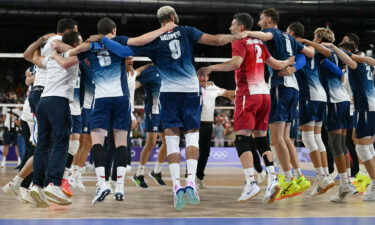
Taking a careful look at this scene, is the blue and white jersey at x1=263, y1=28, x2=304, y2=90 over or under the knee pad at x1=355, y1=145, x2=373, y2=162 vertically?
over

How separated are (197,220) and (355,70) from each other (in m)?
3.82

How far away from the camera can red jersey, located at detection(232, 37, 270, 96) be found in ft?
22.1

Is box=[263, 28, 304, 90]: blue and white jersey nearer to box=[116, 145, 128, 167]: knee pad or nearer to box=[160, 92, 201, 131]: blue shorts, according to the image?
box=[160, 92, 201, 131]: blue shorts

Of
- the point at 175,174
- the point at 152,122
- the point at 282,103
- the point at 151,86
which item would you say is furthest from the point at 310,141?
the point at 151,86

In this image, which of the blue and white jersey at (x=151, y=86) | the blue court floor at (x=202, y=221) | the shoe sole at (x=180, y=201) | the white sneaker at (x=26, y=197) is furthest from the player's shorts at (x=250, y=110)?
the blue and white jersey at (x=151, y=86)

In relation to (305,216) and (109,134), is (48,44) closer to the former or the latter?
(109,134)

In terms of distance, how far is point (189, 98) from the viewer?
630 centimetres

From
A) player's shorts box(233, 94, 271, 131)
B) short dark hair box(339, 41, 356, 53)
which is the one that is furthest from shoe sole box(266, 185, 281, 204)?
short dark hair box(339, 41, 356, 53)

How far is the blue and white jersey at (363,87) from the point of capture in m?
7.36

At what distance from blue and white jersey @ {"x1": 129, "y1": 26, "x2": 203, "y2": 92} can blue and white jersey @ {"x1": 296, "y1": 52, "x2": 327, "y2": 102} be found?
8.12 feet

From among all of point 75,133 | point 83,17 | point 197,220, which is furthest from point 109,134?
point 83,17

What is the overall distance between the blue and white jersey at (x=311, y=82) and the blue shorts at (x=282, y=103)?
2.27 feet

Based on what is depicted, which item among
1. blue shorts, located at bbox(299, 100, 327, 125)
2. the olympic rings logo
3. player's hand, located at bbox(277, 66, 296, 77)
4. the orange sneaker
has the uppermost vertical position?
player's hand, located at bbox(277, 66, 296, 77)

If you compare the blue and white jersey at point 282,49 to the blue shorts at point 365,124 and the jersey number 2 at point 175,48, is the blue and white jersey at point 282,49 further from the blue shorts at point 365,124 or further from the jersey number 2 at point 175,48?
the jersey number 2 at point 175,48
